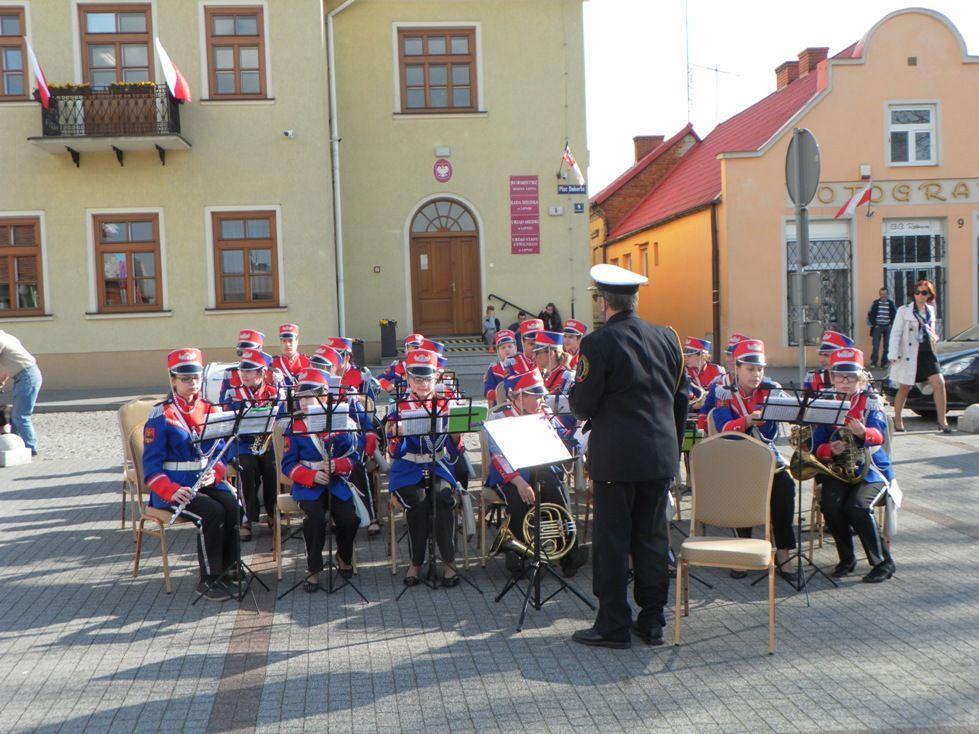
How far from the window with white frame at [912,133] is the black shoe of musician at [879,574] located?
2021cm

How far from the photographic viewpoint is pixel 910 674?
5.22m

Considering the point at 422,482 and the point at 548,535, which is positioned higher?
the point at 422,482

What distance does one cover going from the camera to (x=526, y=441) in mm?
6090

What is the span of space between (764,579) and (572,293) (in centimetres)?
1733

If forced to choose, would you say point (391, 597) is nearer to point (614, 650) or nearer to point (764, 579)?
point (614, 650)

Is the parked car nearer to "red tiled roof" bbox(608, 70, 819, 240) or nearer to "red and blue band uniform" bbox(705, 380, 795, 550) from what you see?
"red and blue band uniform" bbox(705, 380, 795, 550)

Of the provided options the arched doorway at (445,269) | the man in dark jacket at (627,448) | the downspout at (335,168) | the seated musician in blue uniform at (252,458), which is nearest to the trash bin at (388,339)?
the downspout at (335,168)

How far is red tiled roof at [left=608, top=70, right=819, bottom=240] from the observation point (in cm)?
2727

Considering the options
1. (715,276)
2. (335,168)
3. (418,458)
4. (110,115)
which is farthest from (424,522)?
(715,276)

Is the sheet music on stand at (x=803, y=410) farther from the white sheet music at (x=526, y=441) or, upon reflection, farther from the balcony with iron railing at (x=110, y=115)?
the balcony with iron railing at (x=110, y=115)

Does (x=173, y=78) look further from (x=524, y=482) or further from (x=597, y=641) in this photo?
(x=597, y=641)

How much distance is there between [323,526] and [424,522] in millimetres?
698

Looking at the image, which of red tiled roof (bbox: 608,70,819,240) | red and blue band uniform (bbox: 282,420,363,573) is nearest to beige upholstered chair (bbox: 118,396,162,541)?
red and blue band uniform (bbox: 282,420,363,573)

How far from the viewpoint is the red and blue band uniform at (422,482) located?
7.16 meters
